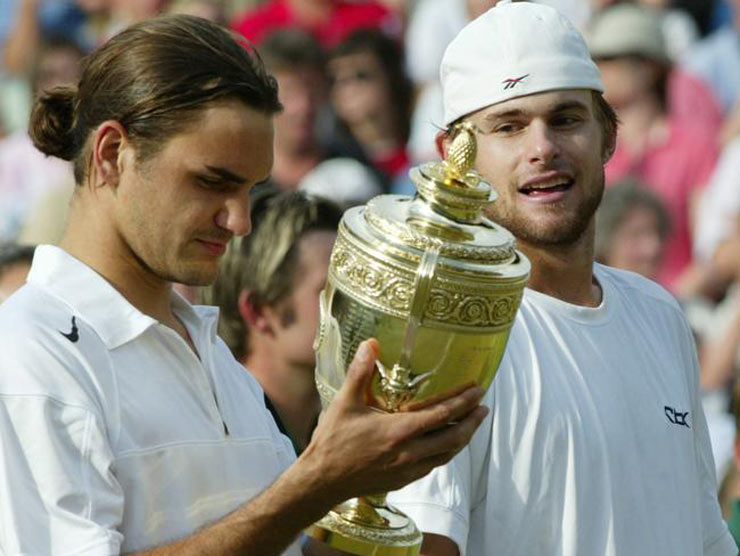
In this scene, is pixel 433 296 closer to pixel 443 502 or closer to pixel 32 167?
pixel 443 502

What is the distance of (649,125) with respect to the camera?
8742 millimetres

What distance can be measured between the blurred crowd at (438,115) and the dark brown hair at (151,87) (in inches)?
192

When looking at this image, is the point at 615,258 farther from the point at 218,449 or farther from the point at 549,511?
the point at 218,449

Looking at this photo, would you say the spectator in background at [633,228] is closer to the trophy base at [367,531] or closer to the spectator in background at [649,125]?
the spectator in background at [649,125]

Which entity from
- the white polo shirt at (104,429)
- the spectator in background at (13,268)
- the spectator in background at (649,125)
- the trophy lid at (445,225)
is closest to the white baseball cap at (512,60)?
the trophy lid at (445,225)

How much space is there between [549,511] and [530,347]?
14.1 inches

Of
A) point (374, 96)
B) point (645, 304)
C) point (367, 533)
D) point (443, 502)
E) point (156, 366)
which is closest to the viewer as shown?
point (156, 366)

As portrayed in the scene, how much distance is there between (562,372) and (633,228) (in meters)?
4.58

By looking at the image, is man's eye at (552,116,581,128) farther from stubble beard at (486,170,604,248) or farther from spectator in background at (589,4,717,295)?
spectator in background at (589,4,717,295)

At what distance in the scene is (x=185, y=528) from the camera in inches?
114

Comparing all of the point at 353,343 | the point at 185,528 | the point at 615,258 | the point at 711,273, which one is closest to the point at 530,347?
the point at 353,343

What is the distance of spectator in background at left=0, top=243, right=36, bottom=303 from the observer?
5.23m

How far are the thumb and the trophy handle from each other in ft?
0.13

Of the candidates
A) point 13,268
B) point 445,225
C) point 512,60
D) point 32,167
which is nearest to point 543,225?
point 512,60
